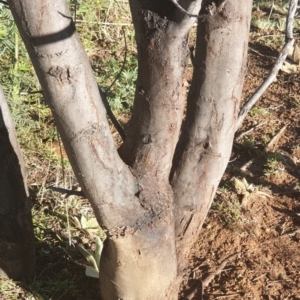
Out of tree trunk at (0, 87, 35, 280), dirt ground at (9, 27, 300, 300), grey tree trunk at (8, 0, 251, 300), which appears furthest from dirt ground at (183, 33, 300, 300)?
tree trunk at (0, 87, 35, 280)

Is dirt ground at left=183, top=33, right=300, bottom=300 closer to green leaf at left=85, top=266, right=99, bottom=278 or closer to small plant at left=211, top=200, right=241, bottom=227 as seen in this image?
small plant at left=211, top=200, right=241, bottom=227

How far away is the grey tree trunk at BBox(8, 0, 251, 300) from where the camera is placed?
1.43 meters

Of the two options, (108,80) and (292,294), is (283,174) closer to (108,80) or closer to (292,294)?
(292,294)

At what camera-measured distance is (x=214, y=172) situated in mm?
1993

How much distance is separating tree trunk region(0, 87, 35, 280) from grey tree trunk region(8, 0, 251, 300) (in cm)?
37

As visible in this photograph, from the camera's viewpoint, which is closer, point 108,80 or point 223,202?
point 223,202

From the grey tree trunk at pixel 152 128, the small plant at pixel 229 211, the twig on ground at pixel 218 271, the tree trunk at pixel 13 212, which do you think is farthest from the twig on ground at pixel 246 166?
the tree trunk at pixel 13 212

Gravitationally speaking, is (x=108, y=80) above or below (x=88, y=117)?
below

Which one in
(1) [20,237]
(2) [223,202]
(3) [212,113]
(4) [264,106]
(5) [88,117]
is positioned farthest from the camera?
(4) [264,106]

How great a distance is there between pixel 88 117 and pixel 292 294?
1.36 m

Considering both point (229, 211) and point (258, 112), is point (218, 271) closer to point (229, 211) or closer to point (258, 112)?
point (229, 211)

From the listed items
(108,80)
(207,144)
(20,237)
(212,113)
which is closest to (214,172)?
(207,144)

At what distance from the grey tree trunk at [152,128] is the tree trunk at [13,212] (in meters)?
0.37

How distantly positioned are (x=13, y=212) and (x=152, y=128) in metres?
0.77
